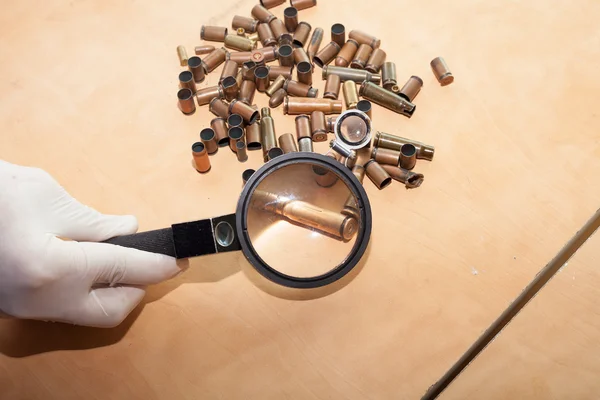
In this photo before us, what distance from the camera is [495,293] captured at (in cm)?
250

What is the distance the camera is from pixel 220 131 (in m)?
2.91

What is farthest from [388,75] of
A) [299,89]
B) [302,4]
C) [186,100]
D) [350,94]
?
[186,100]

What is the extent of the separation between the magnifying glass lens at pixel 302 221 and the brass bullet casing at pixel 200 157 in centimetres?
67

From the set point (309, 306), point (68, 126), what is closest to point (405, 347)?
point (309, 306)

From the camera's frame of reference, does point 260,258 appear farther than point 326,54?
No

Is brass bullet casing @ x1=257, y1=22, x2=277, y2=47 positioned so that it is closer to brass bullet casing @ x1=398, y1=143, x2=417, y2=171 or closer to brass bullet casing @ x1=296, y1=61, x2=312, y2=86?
brass bullet casing @ x1=296, y1=61, x2=312, y2=86

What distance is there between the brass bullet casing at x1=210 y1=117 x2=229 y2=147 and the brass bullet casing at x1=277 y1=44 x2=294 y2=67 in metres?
0.51

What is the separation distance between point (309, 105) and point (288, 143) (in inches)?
10.4

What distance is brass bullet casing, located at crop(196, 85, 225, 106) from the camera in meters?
3.03

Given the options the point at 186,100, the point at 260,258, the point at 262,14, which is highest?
the point at 262,14

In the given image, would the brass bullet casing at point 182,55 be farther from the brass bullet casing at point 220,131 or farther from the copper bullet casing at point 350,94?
the copper bullet casing at point 350,94

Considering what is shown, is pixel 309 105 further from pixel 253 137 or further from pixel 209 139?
pixel 209 139

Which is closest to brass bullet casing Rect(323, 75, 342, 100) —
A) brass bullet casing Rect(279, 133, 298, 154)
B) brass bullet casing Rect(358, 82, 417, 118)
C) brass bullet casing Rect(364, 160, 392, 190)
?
brass bullet casing Rect(358, 82, 417, 118)

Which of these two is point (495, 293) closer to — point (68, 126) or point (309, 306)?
point (309, 306)
